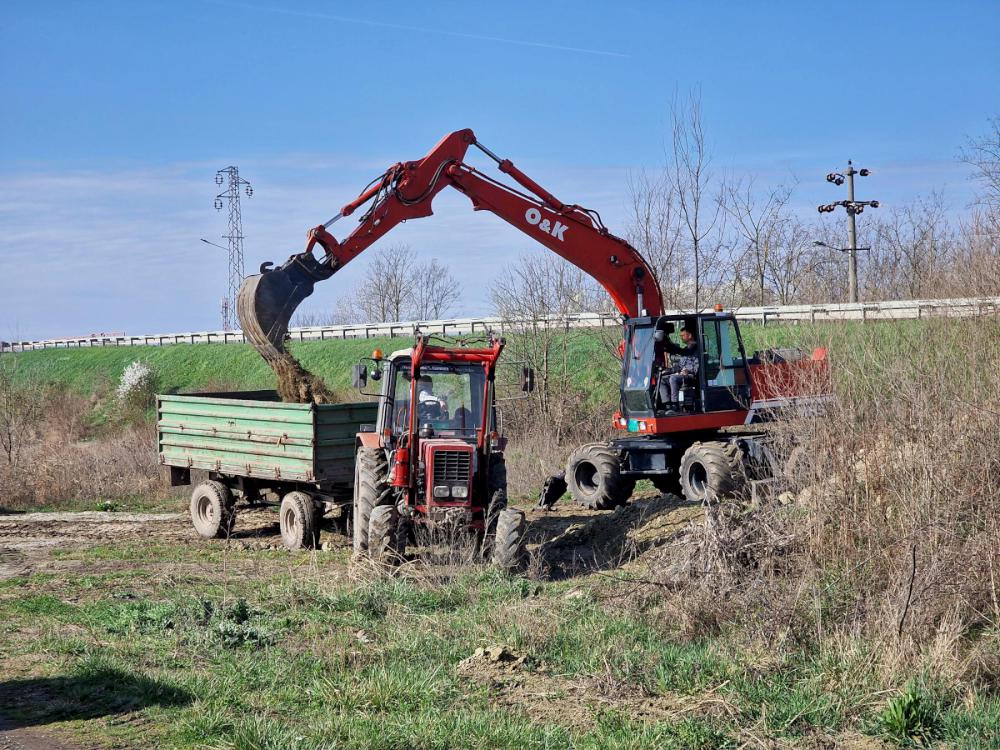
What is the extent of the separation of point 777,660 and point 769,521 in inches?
71.1

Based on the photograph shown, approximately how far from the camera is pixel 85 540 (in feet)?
49.7

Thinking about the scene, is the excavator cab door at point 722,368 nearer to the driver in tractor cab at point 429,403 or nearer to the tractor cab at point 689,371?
the tractor cab at point 689,371

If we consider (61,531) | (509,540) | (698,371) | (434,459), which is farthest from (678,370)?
(61,531)

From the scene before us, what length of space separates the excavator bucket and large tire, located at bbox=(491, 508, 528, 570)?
4769mm

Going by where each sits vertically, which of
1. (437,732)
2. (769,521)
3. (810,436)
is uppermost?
(810,436)

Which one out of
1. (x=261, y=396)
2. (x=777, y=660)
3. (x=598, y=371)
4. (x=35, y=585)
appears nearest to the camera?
(x=777, y=660)

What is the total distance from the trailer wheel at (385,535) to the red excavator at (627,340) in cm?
393

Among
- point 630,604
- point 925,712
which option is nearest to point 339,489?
point 630,604

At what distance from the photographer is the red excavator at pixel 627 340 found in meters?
13.9

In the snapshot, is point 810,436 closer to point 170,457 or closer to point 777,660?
point 777,660

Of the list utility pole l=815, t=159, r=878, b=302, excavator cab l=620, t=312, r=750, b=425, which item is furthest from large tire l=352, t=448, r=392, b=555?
utility pole l=815, t=159, r=878, b=302

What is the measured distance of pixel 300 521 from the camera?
45.4 ft

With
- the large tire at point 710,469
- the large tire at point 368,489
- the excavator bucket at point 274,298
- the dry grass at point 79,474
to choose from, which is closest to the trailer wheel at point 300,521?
the excavator bucket at point 274,298

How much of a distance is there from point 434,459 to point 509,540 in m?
1.27
